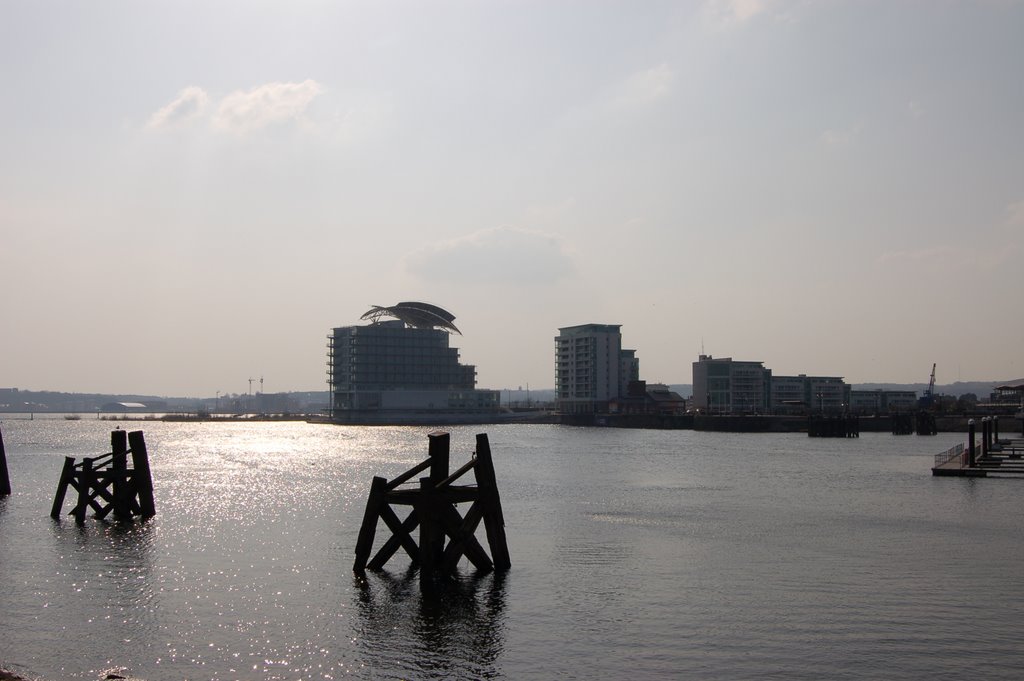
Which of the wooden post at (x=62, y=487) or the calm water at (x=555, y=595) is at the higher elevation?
the wooden post at (x=62, y=487)

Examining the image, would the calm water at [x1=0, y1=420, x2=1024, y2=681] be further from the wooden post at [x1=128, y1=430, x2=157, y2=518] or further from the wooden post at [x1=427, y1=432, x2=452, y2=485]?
the wooden post at [x1=427, y1=432, x2=452, y2=485]

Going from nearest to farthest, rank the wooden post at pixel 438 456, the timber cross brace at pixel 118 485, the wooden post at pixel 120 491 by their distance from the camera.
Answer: the wooden post at pixel 438 456 < the timber cross brace at pixel 118 485 < the wooden post at pixel 120 491

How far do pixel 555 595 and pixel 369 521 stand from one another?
6509 mm

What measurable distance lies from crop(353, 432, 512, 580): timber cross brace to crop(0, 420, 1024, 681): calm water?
2.67 feet

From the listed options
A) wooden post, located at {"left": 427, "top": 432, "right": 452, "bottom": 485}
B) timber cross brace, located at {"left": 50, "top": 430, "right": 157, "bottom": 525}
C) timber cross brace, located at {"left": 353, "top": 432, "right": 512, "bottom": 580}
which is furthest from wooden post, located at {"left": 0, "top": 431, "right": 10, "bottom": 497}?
wooden post, located at {"left": 427, "top": 432, "right": 452, "bottom": 485}

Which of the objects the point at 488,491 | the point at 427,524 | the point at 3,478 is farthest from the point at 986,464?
the point at 3,478

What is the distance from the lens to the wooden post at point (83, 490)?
4278 cm

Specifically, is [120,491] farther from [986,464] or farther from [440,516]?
[986,464]

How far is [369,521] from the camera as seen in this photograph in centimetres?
2936

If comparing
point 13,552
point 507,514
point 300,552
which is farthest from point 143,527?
point 507,514

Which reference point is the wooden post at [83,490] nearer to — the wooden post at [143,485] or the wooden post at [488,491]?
the wooden post at [143,485]

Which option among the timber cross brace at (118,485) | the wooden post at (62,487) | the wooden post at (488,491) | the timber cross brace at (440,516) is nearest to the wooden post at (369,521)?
the timber cross brace at (440,516)

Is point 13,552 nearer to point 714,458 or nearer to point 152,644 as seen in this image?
point 152,644

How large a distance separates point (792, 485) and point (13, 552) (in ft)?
162
